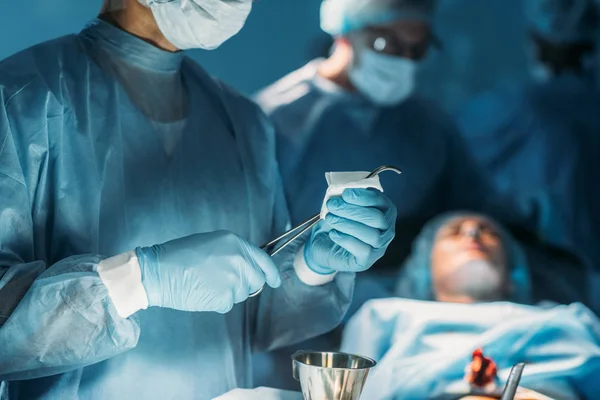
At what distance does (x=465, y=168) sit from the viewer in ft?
11.7

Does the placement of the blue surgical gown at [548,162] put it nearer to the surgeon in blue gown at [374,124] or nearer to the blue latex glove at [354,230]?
the surgeon in blue gown at [374,124]

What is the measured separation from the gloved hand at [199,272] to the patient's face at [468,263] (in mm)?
1613

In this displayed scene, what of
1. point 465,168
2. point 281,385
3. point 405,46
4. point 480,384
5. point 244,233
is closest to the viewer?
point 244,233

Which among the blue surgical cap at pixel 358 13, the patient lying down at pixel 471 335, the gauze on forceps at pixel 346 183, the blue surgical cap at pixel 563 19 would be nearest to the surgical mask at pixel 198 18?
the gauze on forceps at pixel 346 183

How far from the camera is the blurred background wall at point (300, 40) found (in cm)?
196

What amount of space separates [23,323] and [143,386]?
0.28 metres

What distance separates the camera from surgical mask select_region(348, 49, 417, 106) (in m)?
3.29

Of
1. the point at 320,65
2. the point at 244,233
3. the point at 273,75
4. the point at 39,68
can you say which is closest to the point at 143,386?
the point at 244,233

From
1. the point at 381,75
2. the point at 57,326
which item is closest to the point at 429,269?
the point at 381,75

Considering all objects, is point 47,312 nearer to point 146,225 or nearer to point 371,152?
point 146,225

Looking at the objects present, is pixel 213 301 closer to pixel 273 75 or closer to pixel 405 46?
pixel 273 75

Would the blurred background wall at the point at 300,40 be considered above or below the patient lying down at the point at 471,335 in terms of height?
above

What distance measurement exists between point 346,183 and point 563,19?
2.84 metres

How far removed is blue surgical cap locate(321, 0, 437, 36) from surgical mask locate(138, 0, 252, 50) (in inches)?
65.7
